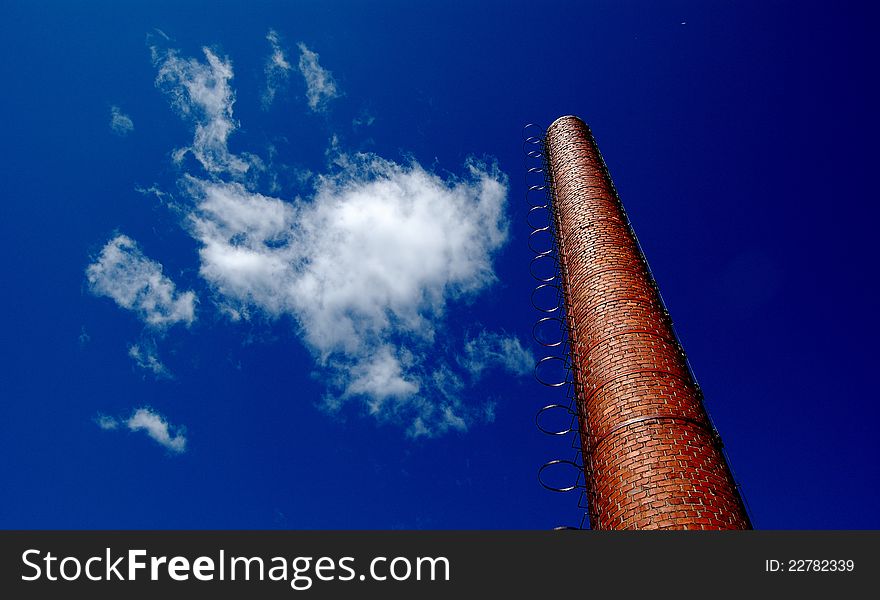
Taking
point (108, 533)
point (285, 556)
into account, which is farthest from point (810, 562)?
point (108, 533)

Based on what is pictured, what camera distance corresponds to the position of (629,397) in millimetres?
5719

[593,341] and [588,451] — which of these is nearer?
[588,451]

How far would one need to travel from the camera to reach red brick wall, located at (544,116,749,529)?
189 inches

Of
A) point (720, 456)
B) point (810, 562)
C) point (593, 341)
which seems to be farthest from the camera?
point (593, 341)

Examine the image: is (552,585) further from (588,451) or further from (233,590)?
(233,590)

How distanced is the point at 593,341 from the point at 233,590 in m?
4.92

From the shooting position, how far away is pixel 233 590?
4125 millimetres

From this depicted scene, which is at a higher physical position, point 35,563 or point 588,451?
point 588,451

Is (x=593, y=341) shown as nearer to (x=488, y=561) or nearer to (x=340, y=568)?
(x=488, y=561)

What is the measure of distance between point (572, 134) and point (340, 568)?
9.54m

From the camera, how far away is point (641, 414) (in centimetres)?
550

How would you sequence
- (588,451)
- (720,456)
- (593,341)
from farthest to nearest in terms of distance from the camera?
1. (593,341)
2. (588,451)
3. (720,456)

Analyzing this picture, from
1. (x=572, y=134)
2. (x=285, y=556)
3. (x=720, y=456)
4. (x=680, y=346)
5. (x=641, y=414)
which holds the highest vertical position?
(x=572, y=134)

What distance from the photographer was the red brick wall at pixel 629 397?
15.7ft
